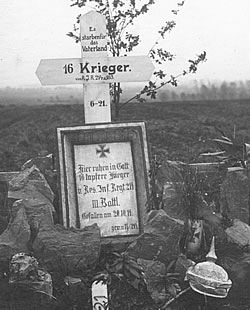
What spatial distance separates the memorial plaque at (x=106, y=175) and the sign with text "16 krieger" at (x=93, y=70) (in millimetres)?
250

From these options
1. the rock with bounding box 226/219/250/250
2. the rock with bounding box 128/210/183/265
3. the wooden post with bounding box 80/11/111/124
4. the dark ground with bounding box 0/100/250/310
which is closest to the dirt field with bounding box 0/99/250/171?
the dark ground with bounding box 0/100/250/310

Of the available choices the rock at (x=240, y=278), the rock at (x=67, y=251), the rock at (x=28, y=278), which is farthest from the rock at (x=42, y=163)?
the rock at (x=240, y=278)

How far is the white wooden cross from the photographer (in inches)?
149

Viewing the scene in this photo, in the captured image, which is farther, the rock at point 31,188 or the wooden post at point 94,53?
the wooden post at point 94,53

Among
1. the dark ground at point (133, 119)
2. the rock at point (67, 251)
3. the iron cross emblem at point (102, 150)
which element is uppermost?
the dark ground at point (133, 119)

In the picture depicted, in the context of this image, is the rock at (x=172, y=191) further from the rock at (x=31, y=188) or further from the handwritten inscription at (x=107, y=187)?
the rock at (x=31, y=188)

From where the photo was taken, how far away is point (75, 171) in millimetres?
3736

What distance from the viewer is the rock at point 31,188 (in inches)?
144

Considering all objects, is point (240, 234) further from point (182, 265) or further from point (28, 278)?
point (28, 278)

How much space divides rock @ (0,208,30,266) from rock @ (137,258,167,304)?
1.81 ft

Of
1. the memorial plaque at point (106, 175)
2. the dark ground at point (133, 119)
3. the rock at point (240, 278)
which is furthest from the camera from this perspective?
the dark ground at point (133, 119)

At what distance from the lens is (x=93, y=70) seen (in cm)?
381

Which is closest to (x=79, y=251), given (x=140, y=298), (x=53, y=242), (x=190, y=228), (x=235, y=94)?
(x=53, y=242)

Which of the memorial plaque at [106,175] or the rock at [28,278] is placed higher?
the memorial plaque at [106,175]
